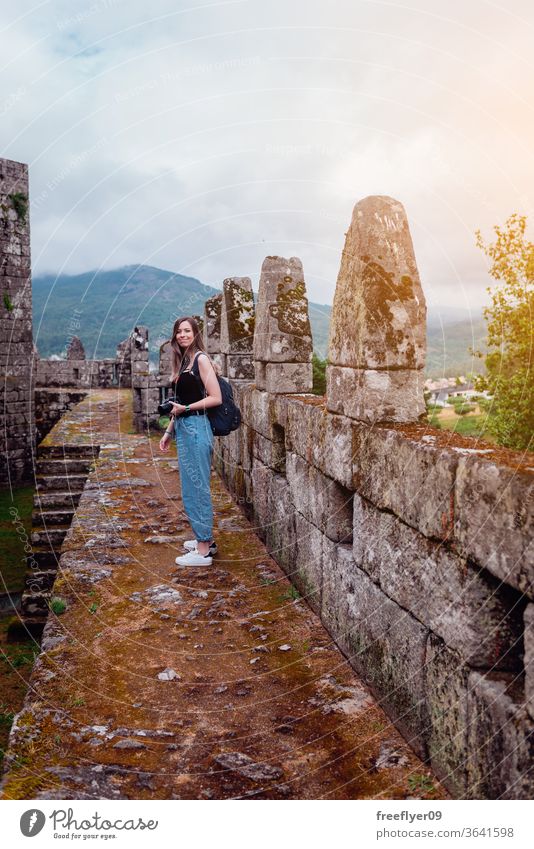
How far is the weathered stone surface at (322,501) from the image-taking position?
13.6 feet

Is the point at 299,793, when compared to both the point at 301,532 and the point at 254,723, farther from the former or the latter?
the point at 301,532

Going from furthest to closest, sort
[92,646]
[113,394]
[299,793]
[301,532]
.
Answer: [113,394], [301,532], [92,646], [299,793]

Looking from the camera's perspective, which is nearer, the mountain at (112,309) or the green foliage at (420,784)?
the green foliage at (420,784)

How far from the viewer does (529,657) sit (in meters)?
2.14

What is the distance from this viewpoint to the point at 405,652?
10.1 feet

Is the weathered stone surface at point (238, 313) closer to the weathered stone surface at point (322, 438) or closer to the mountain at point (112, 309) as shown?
the weathered stone surface at point (322, 438)

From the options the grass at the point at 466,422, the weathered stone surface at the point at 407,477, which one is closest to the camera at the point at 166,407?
the weathered stone surface at the point at 407,477

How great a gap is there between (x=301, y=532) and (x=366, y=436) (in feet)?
5.26

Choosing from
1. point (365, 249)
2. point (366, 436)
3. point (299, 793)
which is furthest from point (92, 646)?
point (365, 249)

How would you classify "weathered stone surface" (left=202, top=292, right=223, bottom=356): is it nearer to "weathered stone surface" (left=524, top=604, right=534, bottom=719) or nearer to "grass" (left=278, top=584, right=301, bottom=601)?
"grass" (left=278, top=584, right=301, bottom=601)

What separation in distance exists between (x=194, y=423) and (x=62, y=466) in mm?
5999

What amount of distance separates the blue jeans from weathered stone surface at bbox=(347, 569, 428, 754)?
2.06 meters

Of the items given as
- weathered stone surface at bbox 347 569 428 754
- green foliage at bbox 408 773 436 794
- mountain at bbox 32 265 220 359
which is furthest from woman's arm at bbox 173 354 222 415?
mountain at bbox 32 265 220 359

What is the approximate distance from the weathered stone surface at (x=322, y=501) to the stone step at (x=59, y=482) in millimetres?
5964
